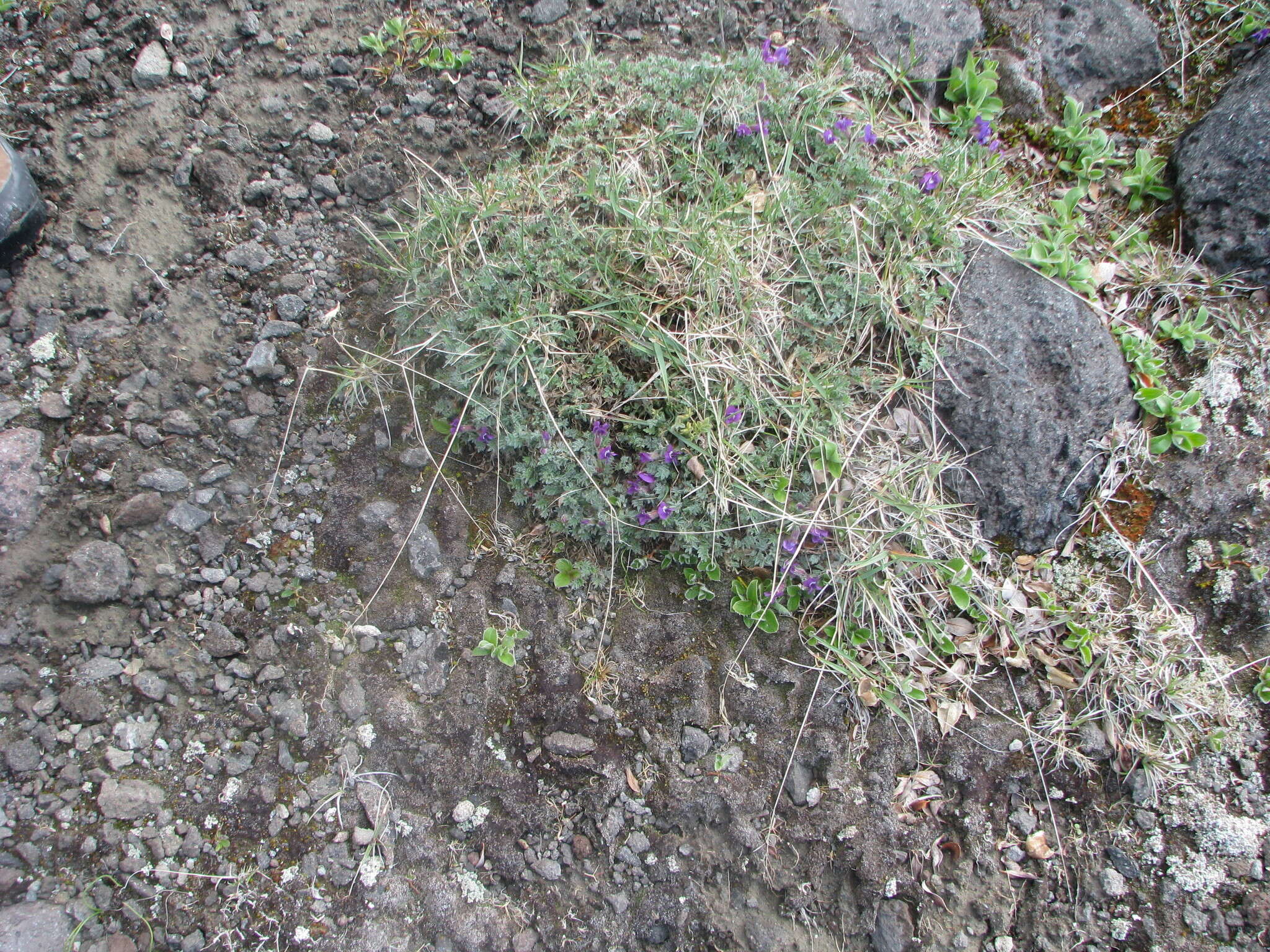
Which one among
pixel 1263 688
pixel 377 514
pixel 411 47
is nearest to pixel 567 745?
pixel 377 514

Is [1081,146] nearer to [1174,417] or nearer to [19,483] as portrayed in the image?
[1174,417]

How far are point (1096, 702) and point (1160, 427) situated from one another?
1.08 meters

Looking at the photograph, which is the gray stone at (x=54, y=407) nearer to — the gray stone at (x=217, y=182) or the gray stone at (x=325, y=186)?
the gray stone at (x=217, y=182)

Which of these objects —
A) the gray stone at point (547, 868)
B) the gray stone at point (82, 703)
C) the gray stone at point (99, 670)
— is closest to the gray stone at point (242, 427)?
the gray stone at point (99, 670)

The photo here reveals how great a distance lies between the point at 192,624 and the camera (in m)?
2.74

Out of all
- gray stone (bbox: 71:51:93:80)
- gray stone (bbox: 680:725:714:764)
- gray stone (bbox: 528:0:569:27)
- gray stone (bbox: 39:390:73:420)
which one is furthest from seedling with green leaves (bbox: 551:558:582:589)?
gray stone (bbox: 71:51:93:80)

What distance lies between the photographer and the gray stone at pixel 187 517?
2822mm

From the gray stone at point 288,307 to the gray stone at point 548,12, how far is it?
1.76 meters

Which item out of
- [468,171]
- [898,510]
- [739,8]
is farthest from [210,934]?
[739,8]

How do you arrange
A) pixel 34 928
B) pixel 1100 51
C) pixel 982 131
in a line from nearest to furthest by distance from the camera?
pixel 34 928 → pixel 982 131 → pixel 1100 51

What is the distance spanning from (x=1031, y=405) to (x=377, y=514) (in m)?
2.43

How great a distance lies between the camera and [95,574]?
2676 millimetres

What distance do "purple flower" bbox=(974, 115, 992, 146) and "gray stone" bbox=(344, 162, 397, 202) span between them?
248 centimetres

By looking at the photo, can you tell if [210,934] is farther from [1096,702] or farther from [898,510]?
[1096,702]
